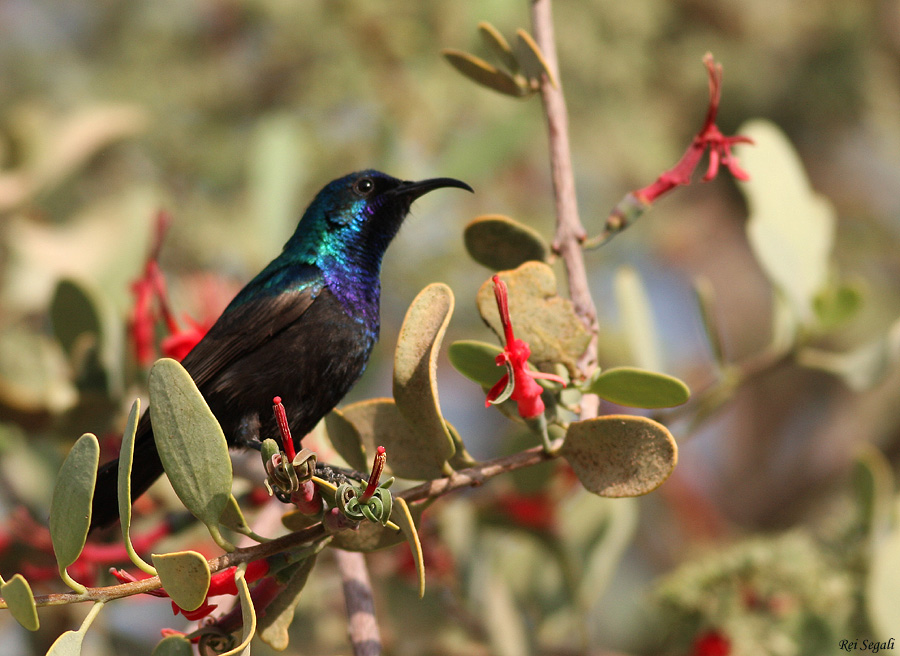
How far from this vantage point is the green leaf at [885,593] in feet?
6.49

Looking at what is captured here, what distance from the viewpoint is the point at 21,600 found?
1106mm

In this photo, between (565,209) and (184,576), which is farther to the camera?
(565,209)

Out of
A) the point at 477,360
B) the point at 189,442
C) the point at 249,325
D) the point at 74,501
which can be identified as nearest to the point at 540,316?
the point at 477,360

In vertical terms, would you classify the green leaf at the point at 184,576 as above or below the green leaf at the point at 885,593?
above

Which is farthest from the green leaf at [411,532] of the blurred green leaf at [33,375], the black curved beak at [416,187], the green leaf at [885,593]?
the blurred green leaf at [33,375]

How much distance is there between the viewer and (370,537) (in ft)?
4.65

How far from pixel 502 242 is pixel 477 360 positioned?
0.36 metres

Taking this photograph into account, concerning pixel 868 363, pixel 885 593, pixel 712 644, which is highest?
pixel 868 363

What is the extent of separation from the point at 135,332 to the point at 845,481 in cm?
426

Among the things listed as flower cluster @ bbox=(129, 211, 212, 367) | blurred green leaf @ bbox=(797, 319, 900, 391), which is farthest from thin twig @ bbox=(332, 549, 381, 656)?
blurred green leaf @ bbox=(797, 319, 900, 391)

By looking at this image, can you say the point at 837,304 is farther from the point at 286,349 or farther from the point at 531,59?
the point at 286,349

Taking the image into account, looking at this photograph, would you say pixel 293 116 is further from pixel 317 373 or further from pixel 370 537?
pixel 370 537

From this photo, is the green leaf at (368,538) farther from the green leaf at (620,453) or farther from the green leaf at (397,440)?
the green leaf at (620,453)

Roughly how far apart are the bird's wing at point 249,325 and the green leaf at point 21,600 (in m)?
0.91
